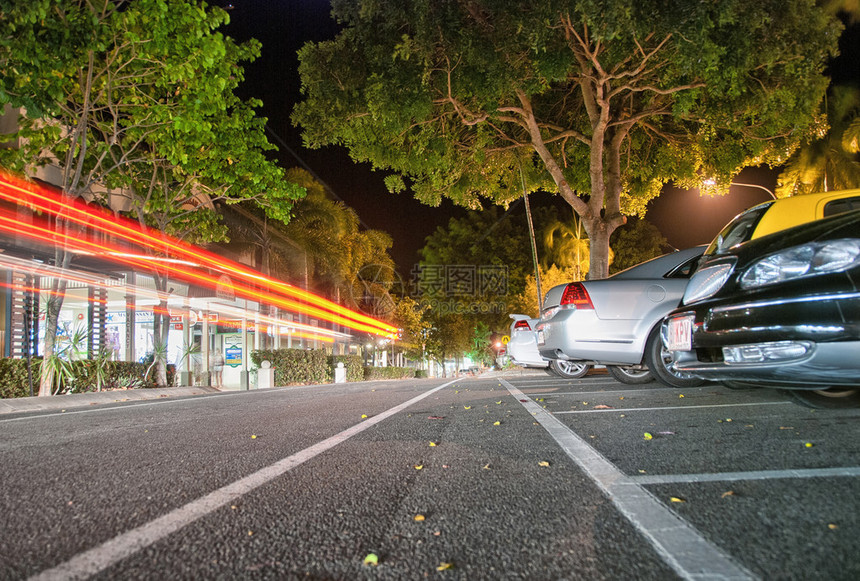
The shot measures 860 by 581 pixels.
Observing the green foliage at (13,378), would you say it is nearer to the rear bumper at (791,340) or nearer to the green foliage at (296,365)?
the green foliage at (296,365)

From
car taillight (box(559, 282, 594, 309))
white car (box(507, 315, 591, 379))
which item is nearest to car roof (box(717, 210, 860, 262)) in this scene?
car taillight (box(559, 282, 594, 309))

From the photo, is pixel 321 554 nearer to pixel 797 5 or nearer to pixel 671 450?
pixel 671 450

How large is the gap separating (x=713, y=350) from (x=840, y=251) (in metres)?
0.97

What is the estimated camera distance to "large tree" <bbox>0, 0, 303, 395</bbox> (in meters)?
10.5

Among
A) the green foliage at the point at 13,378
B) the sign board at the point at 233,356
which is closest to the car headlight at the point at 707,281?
the green foliage at the point at 13,378

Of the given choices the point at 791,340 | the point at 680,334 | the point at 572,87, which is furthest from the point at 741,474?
the point at 572,87

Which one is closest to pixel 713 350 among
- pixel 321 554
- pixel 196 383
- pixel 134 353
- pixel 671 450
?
pixel 671 450

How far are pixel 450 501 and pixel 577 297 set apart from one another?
523 centimetres

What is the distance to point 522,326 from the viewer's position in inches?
509

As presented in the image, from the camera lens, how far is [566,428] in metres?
4.48

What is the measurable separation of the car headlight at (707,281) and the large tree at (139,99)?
10.1 m

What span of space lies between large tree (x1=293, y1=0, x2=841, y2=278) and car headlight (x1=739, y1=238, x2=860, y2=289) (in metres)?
7.33

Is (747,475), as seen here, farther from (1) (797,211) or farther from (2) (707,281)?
(1) (797,211)

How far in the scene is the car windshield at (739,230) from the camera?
177 inches
